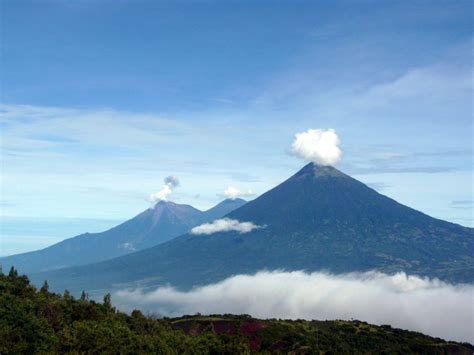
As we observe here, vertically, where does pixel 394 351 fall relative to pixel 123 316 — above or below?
below

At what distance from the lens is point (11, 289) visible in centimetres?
11475

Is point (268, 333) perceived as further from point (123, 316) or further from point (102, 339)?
point (102, 339)

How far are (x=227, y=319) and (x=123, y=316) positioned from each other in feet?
132

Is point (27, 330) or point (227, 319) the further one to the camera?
point (227, 319)

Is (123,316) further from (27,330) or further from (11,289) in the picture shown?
(27,330)

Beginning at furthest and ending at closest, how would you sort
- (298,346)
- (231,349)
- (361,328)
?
(361,328) < (298,346) < (231,349)

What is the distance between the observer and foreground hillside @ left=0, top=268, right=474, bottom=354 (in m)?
84.9

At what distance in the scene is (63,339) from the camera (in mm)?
85875

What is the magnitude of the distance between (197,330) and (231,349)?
44.1 m

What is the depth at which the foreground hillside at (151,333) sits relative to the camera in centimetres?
8494

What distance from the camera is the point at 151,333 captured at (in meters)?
110

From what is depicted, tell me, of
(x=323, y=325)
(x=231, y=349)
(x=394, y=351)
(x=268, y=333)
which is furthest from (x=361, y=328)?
(x=231, y=349)

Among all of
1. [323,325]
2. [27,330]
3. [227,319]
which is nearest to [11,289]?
[27,330]

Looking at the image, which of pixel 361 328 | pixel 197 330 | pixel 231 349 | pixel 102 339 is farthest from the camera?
pixel 361 328
